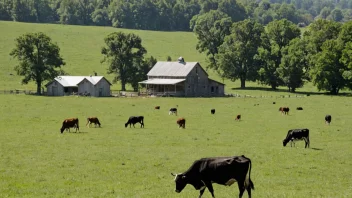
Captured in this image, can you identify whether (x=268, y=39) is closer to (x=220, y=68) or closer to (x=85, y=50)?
(x=220, y=68)

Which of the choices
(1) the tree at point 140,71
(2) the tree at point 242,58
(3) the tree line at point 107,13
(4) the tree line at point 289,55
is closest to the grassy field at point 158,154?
(4) the tree line at point 289,55

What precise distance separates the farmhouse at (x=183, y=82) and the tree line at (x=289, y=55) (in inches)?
355

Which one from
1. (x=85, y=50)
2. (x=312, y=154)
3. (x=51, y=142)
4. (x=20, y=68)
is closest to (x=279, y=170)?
(x=312, y=154)

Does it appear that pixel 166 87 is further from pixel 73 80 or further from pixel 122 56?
pixel 73 80

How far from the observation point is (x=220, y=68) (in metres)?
98.8

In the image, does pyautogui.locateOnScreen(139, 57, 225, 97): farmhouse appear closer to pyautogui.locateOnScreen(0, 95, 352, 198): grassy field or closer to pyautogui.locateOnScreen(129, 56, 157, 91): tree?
pyautogui.locateOnScreen(129, 56, 157, 91): tree

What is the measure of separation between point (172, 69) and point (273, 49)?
63.2 feet

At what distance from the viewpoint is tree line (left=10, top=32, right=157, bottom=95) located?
8369cm

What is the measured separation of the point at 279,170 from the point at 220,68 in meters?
77.0

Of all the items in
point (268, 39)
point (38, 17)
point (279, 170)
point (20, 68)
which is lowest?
point (279, 170)

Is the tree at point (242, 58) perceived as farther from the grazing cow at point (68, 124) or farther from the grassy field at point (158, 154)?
the grazing cow at point (68, 124)

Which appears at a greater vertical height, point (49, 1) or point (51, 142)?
point (49, 1)

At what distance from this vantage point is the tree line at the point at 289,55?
8156cm

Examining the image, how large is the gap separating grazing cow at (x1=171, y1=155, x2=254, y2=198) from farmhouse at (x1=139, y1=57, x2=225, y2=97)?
69528mm
